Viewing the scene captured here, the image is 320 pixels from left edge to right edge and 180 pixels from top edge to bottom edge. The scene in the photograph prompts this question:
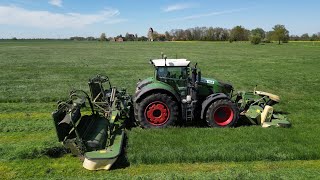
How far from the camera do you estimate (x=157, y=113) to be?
10.2 metres

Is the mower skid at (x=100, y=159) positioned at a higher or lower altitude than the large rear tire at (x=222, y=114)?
lower

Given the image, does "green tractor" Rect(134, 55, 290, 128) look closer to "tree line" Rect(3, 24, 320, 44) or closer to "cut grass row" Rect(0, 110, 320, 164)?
"cut grass row" Rect(0, 110, 320, 164)

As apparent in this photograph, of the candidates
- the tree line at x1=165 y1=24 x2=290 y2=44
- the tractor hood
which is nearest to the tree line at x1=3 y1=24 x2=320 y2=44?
the tree line at x1=165 y1=24 x2=290 y2=44

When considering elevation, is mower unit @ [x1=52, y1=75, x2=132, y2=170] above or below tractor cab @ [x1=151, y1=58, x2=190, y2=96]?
below

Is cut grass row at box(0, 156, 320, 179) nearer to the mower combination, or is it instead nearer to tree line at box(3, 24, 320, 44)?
the mower combination

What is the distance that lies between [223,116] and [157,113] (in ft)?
6.23

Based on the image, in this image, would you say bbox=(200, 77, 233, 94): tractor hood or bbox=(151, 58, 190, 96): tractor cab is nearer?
bbox=(151, 58, 190, 96): tractor cab

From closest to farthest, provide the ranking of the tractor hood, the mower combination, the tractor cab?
1. the mower combination
2. the tractor cab
3. the tractor hood

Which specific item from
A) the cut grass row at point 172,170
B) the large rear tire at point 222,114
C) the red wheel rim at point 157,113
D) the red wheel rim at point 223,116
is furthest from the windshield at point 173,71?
the cut grass row at point 172,170

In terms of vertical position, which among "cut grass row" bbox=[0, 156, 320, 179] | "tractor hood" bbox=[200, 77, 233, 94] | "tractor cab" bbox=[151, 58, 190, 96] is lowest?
"cut grass row" bbox=[0, 156, 320, 179]

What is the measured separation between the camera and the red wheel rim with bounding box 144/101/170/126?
1008cm

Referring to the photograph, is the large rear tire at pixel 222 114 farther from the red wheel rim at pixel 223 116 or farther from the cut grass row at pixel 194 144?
the cut grass row at pixel 194 144

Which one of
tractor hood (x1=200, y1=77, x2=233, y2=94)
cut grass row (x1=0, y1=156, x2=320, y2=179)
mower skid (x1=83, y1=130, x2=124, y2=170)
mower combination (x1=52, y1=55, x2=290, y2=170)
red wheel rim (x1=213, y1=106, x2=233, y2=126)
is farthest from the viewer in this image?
tractor hood (x1=200, y1=77, x2=233, y2=94)

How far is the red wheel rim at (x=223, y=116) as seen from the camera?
33.6 feet
